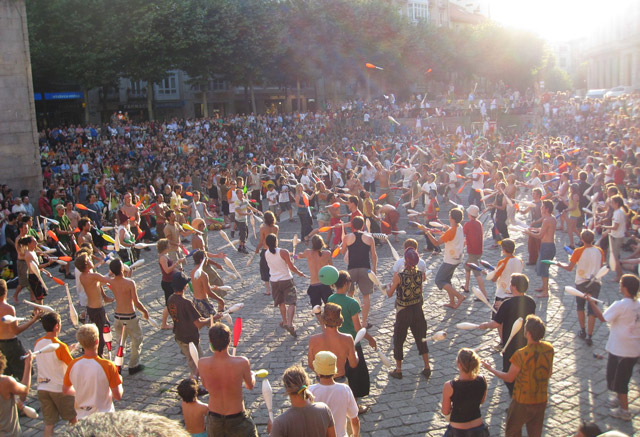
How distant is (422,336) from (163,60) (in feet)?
102

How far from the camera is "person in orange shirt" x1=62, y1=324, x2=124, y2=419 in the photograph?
5227 millimetres

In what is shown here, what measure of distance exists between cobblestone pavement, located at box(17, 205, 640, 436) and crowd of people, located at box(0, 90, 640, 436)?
0.84 ft

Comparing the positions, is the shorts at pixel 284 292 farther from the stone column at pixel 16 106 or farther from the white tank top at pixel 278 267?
the stone column at pixel 16 106

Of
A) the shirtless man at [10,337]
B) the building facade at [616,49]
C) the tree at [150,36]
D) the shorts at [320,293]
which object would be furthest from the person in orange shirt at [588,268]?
the building facade at [616,49]

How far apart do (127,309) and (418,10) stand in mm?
69620

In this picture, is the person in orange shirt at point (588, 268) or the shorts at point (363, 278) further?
the shorts at point (363, 278)

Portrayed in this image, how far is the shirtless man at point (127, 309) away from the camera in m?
7.56

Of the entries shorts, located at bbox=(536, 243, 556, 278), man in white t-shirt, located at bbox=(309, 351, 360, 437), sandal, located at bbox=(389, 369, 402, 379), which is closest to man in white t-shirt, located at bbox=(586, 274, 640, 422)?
sandal, located at bbox=(389, 369, 402, 379)

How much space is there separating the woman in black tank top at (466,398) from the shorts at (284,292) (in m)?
4.30

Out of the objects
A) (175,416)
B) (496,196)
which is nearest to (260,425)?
(175,416)

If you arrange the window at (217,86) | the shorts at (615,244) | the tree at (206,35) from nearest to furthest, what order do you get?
the shorts at (615,244) → the tree at (206,35) → the window at (217,86)

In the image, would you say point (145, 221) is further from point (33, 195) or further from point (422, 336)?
point (422, 336)

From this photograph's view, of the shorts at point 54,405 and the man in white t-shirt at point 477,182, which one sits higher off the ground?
the man in white t-shirt at point 477,182

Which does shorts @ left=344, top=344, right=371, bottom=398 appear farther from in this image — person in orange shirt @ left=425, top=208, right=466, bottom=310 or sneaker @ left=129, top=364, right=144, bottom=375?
person in orange shirt @ left=425, top=208, right=466, bottom=310
